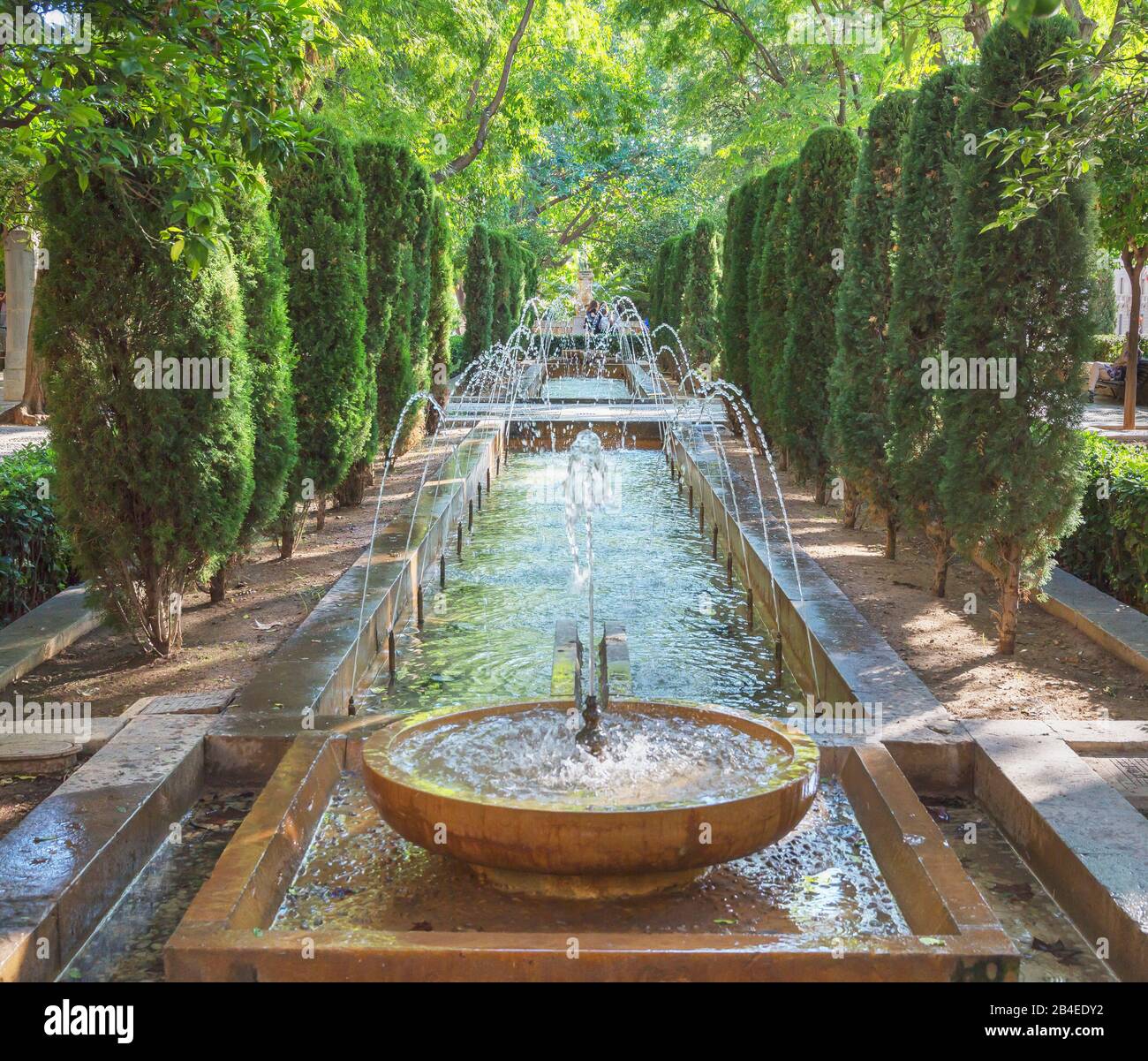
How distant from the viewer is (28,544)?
7.40 meters

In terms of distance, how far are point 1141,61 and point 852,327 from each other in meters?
3.36

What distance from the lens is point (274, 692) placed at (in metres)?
5.02

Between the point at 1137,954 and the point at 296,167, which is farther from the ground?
the point at 296,167

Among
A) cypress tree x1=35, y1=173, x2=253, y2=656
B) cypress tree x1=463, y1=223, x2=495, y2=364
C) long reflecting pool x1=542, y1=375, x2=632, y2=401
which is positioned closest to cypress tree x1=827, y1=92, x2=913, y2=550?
cypress tree x1=35, y1=173, x2=253, y2=656

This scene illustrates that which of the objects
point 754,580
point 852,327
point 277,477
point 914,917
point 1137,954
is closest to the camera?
point 1137,954

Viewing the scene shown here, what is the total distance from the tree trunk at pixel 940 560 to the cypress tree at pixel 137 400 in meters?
4.38

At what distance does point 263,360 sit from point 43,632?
2.20 meters

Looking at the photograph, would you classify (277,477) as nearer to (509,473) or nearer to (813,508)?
(813,508)

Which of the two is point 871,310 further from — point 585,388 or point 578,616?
point 585,388

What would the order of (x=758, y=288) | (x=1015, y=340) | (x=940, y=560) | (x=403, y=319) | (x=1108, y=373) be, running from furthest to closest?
1. (x=1108, y=373)
2. (x=758, y=288)
3. (x=403, y=319)
4. (x=940, y=560)
5. (x=1015, y=340)

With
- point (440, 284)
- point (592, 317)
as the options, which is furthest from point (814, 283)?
point (592, 317)

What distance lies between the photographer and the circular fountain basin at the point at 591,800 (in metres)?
3.16

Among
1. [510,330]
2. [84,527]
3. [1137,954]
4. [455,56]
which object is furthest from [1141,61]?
[510,330]

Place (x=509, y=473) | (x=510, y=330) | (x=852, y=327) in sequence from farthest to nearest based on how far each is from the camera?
(x=510, y=330), (x=509, y=473), (x=852, y=327)
